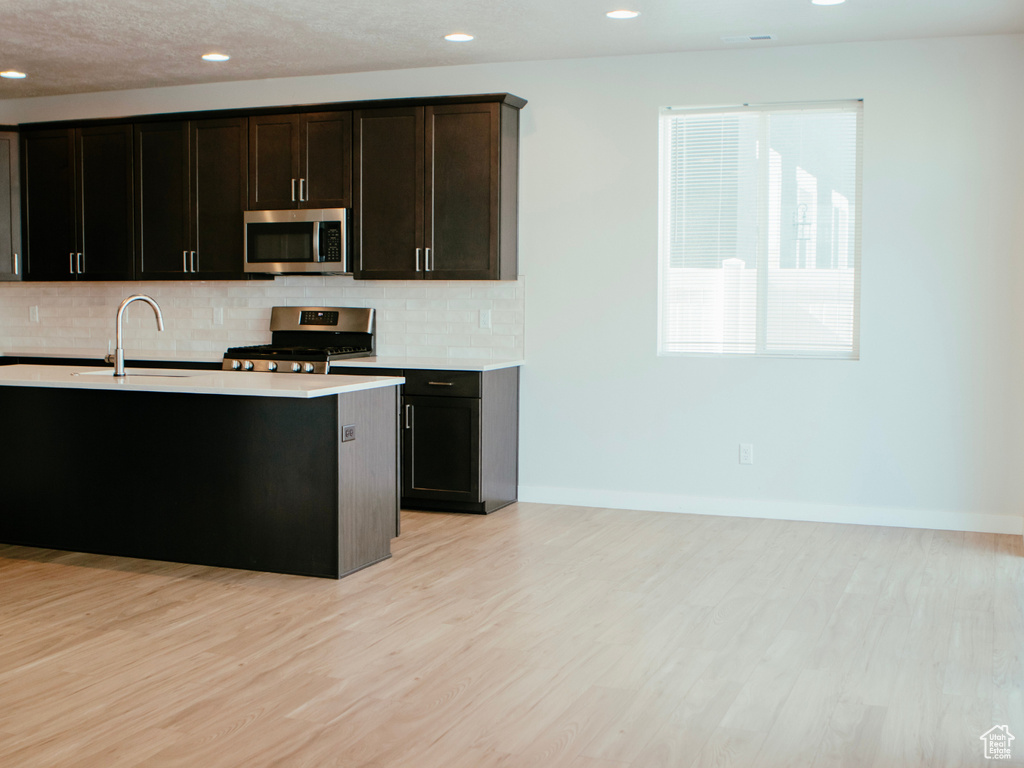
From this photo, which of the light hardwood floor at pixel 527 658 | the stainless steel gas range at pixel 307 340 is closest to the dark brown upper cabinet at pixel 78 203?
the stainless steel gas range at pixel 307 340

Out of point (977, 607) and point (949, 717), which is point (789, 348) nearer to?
point (977, 607)

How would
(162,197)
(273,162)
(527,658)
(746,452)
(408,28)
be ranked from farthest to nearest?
1. (162,197)
2. (273,162)
3. (746,452)
4. (408,28)
5. (527,658)

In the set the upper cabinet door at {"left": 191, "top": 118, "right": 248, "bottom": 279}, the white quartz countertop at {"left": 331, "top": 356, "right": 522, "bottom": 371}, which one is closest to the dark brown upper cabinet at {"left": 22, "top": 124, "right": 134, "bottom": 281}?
the upper cabinet door at {"left": 191, "top": 118, "right": 248, "bottom": 279}

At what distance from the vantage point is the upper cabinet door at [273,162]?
591 centimetres

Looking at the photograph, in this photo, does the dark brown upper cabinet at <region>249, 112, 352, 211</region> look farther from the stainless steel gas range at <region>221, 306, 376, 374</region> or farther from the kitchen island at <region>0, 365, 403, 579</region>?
the kitchen island at <region>0, 365, 403, 579</region>

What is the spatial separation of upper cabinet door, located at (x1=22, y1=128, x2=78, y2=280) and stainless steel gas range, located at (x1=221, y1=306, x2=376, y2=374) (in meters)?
1.46

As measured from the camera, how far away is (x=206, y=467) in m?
4.20

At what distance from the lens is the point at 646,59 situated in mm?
5465

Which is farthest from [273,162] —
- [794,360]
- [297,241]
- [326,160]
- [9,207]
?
[794,360]

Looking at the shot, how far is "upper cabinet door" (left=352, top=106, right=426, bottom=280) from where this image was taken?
5.65 meters

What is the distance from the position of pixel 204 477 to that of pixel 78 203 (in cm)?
313

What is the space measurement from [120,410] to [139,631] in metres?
1.27

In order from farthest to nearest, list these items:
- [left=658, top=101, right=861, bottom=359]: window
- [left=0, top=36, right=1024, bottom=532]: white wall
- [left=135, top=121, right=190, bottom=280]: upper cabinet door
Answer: [left=135, top=121, right=190, bottom=280]: upper cabinet door → [left=658, top=101, right=861, bottom=359]: window → [left=0, top=36, right=1024, bottom=532]: white wall

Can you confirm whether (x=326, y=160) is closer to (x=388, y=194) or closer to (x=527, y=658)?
(x=388, y=194)
